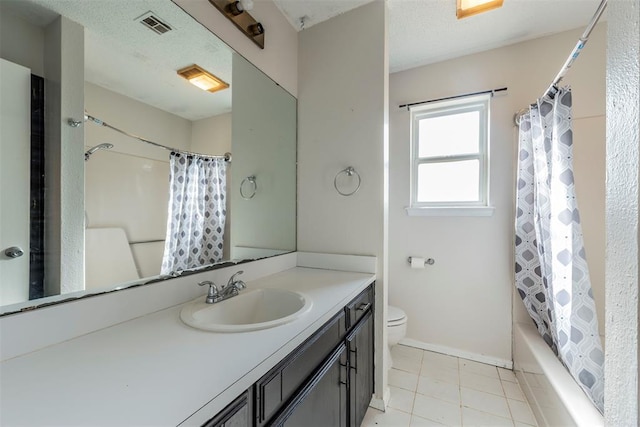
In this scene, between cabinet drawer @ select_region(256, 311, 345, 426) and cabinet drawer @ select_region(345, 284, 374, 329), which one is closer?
cabinet drawer @ select_region(256, 311, 345, 426)

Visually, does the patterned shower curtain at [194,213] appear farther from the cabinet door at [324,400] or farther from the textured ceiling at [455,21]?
the textured ceiling at [455,21]

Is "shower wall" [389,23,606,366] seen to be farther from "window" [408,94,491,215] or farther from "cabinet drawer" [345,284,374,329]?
"cabinet drawer" [345,284,374,329]

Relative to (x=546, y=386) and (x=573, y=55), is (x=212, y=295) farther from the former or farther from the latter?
(x=573, y=55)

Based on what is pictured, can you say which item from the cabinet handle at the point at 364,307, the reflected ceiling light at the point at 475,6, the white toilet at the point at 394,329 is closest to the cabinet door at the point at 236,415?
the cabinet handle at the point at 364,307

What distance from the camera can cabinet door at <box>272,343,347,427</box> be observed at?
76cm

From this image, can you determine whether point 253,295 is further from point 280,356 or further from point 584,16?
point 584,16

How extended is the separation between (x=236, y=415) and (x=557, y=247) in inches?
66.4

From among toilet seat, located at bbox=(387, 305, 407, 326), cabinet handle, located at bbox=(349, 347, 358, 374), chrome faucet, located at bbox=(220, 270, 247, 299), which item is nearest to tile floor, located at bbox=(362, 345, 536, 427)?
toilet seat, located at bbox=(387, 305, 407, 326)

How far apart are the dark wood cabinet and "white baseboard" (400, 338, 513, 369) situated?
0.92 meters

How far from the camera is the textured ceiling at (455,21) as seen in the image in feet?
5.26

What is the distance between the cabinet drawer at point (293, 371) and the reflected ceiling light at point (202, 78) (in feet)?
3.95

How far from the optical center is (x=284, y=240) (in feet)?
5.69

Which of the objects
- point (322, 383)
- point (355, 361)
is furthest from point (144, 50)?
point (355, 361)

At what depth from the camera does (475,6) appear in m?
1.59
